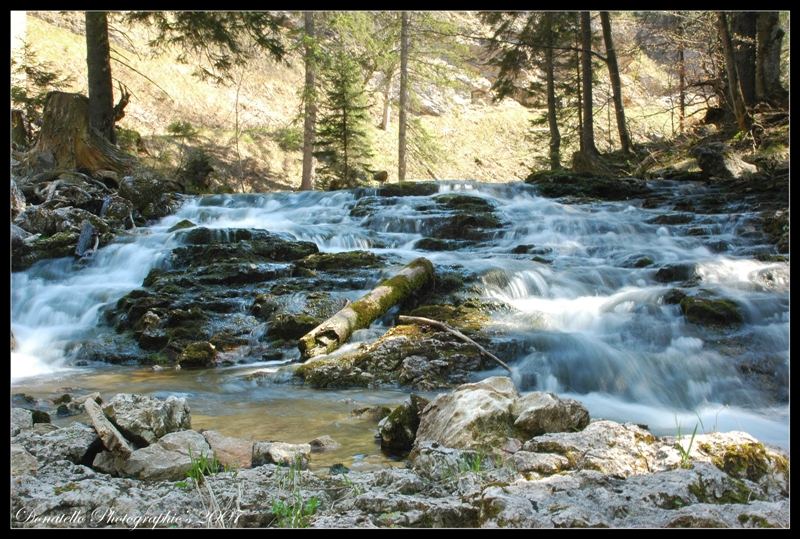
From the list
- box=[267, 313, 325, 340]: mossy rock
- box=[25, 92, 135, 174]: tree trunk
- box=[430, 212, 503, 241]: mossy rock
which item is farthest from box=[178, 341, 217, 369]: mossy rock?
box=[25, 92, 135, 174]: tree trunk

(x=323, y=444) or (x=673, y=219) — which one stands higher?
(x=673, y=219)

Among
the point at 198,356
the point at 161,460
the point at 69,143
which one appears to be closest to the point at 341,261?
the point at 198,356

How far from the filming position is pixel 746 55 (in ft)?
51.4

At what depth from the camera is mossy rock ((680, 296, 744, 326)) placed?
6312mm

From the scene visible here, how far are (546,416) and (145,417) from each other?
235cm

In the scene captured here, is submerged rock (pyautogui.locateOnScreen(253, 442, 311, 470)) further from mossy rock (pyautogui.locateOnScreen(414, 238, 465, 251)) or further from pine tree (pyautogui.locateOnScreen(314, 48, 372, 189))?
pine tree (pyautogui.locateOnScreen(314, 48, 372, 189))

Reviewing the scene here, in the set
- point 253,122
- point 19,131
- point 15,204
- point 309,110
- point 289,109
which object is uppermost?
point 289,109

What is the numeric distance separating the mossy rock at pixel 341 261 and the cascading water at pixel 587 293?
580 millimetres

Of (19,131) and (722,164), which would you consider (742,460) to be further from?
(19,131)

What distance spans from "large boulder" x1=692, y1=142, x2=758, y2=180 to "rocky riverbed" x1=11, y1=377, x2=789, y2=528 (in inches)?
466

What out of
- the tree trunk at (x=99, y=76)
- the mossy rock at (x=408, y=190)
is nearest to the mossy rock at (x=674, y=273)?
the mossy rock at (x=408, y=190)

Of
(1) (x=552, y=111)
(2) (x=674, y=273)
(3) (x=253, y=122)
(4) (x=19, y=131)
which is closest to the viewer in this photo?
(2) (x=674, y=273)
